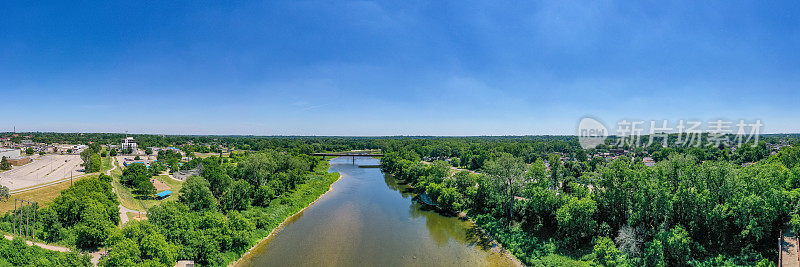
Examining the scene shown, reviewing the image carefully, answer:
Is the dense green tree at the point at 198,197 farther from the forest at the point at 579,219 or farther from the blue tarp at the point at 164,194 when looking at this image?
the blue tarp at the point at 164,194

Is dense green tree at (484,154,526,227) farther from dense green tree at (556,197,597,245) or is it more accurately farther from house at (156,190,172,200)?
house at (156,190,172,200)

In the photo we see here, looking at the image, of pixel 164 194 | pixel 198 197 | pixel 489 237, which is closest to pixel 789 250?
pixel 489 237

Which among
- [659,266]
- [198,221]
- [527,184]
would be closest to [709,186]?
[659,266]

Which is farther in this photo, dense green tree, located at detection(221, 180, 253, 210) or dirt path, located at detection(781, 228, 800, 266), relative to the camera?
dense green tree, located at detection(221, 180, 253, 210)

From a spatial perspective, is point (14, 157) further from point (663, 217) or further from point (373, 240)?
point (663, 217)

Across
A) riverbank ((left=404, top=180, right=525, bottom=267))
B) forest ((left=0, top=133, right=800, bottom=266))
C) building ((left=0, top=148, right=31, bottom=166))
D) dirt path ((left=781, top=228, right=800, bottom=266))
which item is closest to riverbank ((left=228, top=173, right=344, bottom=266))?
forest ((left=0, top=133, right=800, bottom=266))

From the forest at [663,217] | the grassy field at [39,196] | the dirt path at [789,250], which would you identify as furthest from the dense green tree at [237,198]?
the dirt path at [789,250]
